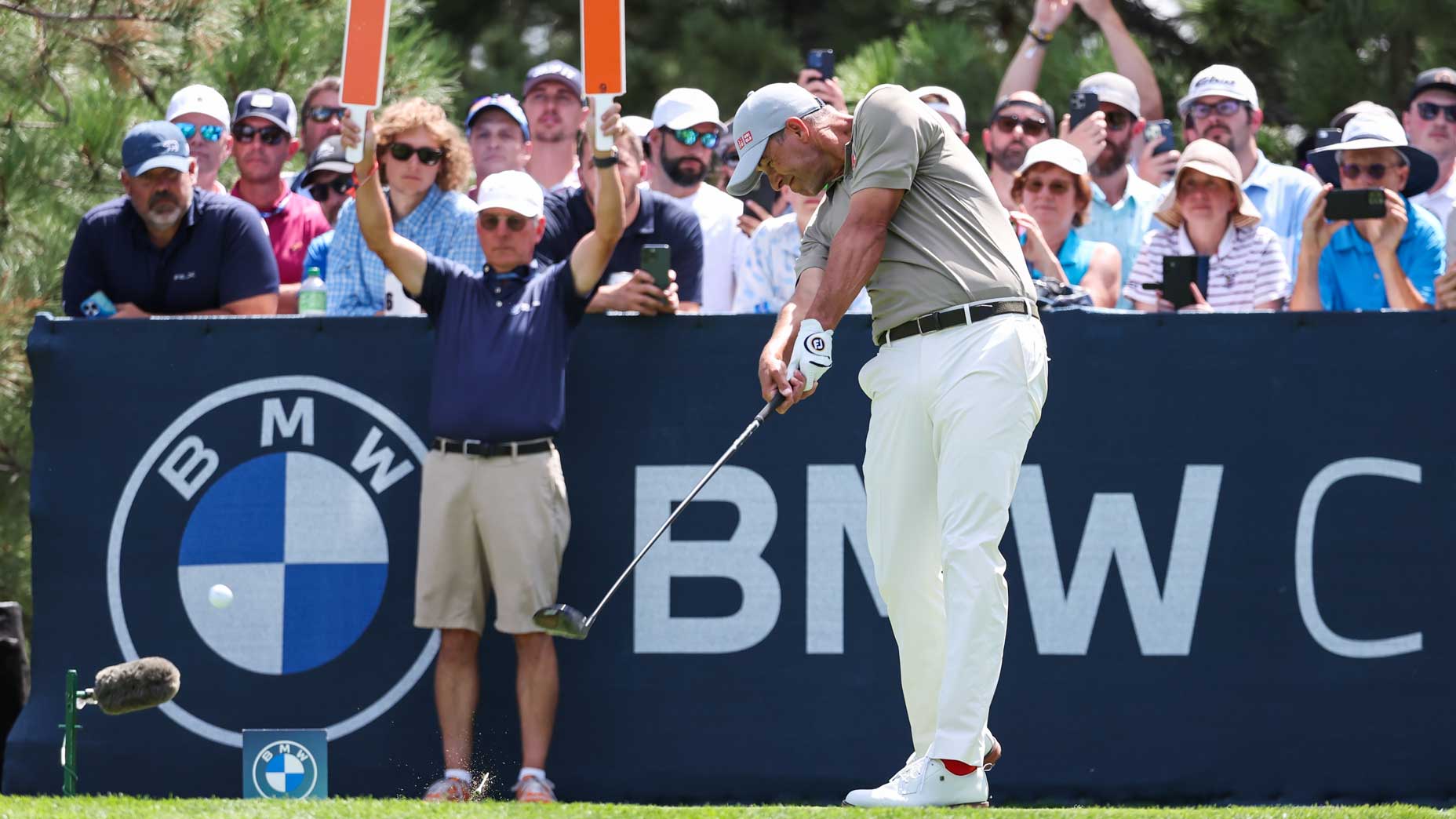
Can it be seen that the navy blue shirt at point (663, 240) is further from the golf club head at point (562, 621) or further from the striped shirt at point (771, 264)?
the golf club head at point (562, 621)

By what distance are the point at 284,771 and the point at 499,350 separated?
5.28 ft

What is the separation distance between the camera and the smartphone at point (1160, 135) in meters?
9.45

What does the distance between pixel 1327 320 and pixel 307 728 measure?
3.84 meters

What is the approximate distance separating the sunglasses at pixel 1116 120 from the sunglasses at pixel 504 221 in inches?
114

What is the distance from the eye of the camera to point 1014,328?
5629 millimetres

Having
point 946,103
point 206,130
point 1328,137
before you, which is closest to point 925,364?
point 946,103

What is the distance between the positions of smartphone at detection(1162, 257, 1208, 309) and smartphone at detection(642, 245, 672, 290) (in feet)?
5.83

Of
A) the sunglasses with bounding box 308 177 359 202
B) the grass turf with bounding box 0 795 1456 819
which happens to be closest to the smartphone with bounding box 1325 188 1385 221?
the grass turf with bounding box 0 795 1456 819

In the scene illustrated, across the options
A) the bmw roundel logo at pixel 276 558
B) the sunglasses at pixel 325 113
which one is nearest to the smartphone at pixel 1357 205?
the bmw roundel logo at pixel 276 558

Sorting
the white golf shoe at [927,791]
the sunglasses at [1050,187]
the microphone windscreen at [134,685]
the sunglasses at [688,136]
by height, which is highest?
the sunglasses at [688,136]

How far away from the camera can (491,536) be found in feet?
23.5

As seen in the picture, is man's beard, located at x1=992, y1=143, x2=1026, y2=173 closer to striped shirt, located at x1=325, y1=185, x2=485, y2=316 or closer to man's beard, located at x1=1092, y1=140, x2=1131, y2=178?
man's beard, located at x1=1092, y1=140, x2=1131, y2=178

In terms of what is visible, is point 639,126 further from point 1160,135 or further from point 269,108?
point 1160,135

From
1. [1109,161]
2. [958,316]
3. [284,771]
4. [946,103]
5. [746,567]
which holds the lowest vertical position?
[284,771]
